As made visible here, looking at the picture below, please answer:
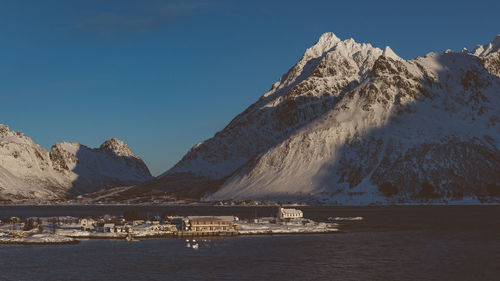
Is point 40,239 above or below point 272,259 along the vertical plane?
above

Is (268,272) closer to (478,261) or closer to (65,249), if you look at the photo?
(478,261)

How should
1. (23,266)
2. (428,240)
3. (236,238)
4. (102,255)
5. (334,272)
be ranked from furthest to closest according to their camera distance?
(236,238)
(428,240)
(102,255)
(23,266)
(334,272)

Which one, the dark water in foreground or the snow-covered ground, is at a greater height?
the snow-covered ground

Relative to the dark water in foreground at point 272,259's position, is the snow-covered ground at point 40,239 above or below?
above

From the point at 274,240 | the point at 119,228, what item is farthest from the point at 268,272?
the point at 119,228

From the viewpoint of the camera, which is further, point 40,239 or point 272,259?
point 40,239

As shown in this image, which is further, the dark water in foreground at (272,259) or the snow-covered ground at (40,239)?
the snow-covered ground at (40,239)

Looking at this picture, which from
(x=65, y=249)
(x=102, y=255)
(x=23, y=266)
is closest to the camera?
(x=23, y=266)

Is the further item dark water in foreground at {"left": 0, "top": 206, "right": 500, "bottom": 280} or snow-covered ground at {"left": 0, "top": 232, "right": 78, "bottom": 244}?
snow-covered ground at {"left": 0, "top": 232, "right": 78, "bottom": 244}
